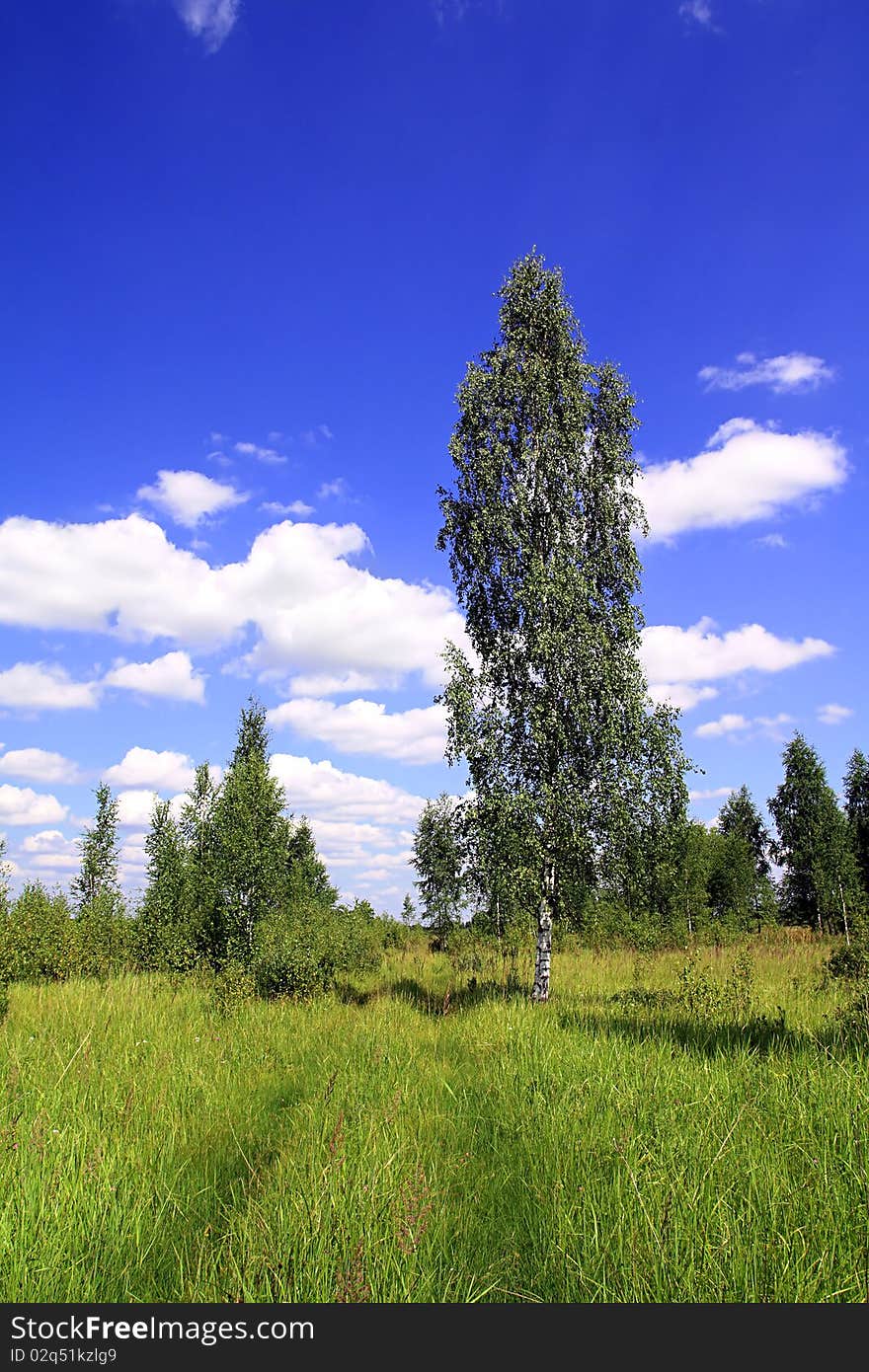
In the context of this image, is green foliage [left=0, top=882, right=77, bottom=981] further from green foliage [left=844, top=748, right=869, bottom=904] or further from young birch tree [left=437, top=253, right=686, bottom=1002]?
green foliage [left=844, top=748, right=869, bottom=904]

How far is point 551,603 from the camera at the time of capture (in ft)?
49.0

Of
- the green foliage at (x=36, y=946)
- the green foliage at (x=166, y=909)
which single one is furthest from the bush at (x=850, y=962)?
the green foliage at (x=36, y=946)

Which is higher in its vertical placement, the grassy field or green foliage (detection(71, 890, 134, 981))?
the grassy field

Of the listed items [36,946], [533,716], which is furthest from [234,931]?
[533,716]

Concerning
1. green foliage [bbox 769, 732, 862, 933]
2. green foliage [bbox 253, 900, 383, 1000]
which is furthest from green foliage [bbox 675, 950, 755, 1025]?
green foliage [bbox 769, 732, 862, 933]

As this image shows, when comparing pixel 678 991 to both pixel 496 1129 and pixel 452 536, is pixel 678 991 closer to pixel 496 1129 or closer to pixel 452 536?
pixel 496 1129

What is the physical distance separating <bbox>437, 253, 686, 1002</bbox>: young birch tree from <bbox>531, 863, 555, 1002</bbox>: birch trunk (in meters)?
0.03

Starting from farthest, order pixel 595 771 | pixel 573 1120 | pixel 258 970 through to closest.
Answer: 1. pixel 258 970
2. pixel 595 771
3. pixel 573 1120

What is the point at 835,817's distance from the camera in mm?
40531

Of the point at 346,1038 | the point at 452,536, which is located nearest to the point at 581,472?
the point at 452,536

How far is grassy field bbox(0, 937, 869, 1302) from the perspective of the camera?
11.0 feet

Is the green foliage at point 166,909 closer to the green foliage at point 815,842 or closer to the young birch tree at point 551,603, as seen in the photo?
the young birch tree at point 551,603

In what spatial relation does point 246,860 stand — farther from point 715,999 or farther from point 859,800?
point 859,800
